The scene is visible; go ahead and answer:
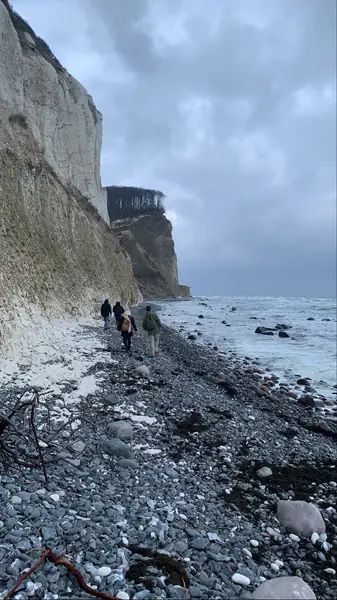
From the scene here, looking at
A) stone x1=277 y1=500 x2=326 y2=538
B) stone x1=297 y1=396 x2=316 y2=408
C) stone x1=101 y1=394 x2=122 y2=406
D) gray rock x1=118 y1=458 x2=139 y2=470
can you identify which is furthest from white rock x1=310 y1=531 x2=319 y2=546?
stone x1=297 y1=396 x2=316 y2=408

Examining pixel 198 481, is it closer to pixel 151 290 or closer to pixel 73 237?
pixel 73 237

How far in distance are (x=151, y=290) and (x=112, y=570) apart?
259 feet

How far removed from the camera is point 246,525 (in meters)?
5.11

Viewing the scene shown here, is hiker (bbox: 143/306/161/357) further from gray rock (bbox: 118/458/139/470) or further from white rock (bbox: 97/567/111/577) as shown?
white rock (bbox: 97/567/111/577)

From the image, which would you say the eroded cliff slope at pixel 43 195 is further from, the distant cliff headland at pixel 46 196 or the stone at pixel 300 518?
the stone at pixel 300 518

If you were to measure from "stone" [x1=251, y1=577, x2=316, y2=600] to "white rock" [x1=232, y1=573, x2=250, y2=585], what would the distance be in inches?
11.3

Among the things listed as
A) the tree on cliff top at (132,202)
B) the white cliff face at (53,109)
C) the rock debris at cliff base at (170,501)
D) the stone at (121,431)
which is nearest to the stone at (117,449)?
the rock debris at cliff base at (170,501)

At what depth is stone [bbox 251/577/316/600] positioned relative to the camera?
351 cm

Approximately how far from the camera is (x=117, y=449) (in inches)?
257

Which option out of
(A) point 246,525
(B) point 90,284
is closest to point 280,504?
(A) point 246,525

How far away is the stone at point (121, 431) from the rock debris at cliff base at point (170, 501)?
0.08 ft

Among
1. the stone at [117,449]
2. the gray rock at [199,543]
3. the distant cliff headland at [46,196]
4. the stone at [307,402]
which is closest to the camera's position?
the gray rock at [199,543]

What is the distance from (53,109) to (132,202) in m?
57.9

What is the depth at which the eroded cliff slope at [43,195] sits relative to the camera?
639 inches
